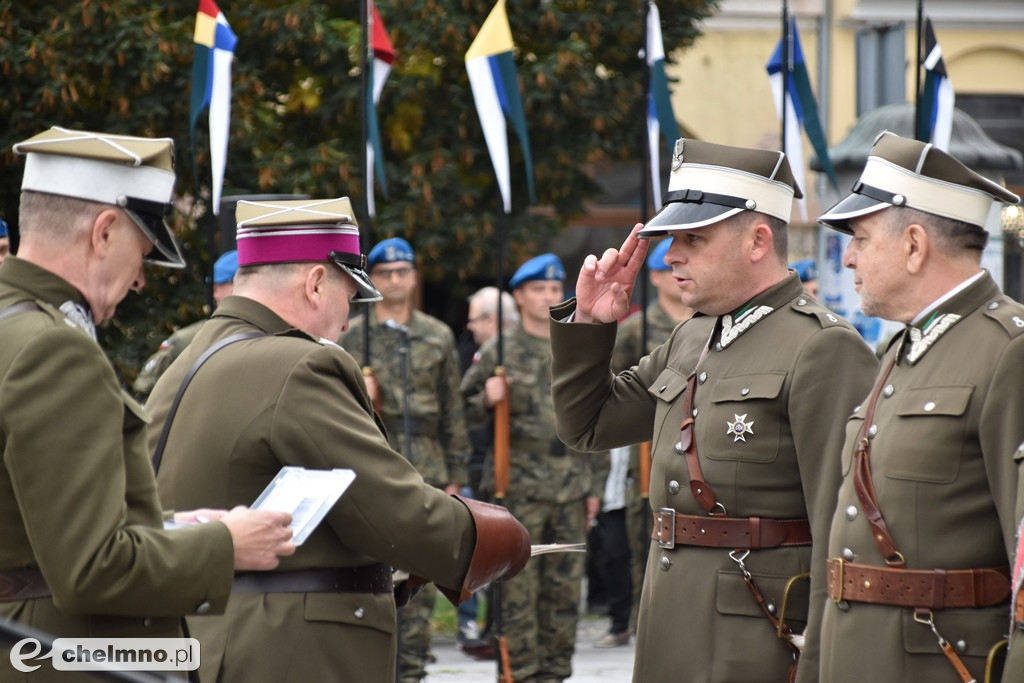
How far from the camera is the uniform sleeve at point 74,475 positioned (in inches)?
97.6

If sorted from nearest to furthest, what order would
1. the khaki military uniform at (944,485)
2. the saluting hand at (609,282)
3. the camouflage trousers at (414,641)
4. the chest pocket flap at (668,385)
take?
1. the khaki military uniform at (944,485)
2. the chest pocket flap at (668,385)
3. the saluting hand at (609,282)
4. the camouflage trousers at (414,641)

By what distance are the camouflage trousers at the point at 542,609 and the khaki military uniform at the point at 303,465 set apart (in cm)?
418

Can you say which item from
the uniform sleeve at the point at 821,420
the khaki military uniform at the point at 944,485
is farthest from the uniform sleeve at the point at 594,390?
the khaki military uniform at the point at 944,485

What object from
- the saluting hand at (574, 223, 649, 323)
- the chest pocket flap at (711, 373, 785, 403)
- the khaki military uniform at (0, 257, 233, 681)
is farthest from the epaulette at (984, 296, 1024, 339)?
the khaki military uniform at (0, 257, 233, 681)

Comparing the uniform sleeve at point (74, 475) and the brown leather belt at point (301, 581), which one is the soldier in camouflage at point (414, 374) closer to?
the brown leather belt at point (301, 581)

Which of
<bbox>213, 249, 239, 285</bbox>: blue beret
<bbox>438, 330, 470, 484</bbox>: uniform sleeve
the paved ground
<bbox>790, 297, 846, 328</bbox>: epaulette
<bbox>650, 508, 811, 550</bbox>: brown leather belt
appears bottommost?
the paved ground

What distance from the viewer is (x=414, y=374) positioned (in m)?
8.20

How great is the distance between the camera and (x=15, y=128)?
958 cm

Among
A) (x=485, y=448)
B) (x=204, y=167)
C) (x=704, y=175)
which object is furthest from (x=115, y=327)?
(x=704, y=175)

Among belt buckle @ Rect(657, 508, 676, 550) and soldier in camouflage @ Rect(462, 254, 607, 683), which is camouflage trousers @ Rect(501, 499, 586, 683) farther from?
belt buckle @ Rect(657, 508, 676, 550)

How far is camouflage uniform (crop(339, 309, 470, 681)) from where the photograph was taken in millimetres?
8078

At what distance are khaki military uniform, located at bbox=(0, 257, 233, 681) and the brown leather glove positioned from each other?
39.2 inches

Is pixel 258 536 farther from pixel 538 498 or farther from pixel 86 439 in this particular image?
pixel 538 498

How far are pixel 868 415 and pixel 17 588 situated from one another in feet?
6.47
